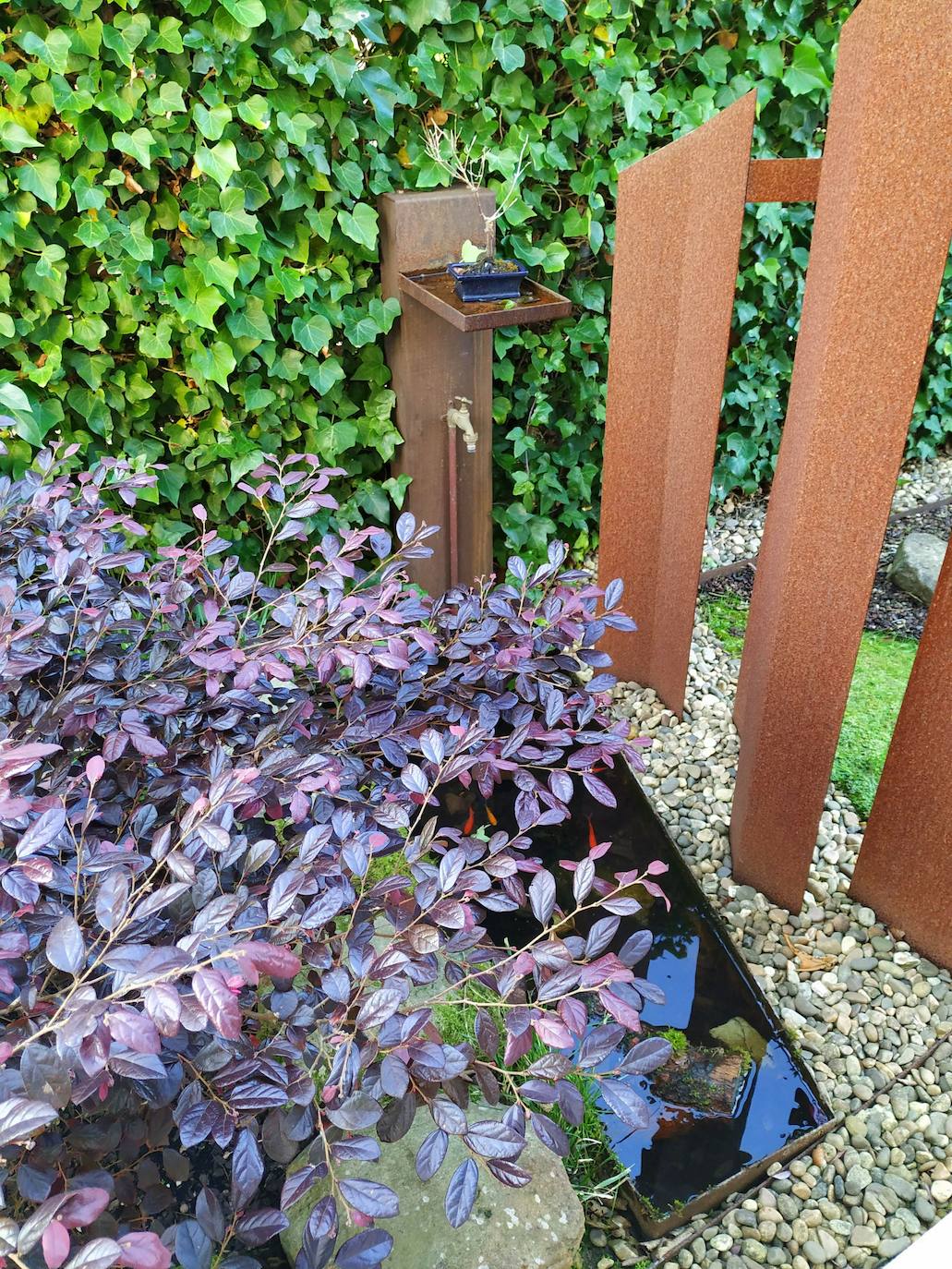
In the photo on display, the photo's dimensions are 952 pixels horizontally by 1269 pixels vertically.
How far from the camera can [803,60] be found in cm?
315

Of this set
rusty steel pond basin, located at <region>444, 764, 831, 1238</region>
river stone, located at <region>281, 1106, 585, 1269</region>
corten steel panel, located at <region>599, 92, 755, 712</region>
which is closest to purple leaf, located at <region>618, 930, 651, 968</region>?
rusty steel pond basin, located at <region>444, 764, 831, 1238</region>

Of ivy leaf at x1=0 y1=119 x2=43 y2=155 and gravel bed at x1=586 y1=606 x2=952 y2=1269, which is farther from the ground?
ivy leaf at x1=0 y1=119 x2=43 y2=155

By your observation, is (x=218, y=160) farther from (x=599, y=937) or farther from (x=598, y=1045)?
(x=598, y=1045)

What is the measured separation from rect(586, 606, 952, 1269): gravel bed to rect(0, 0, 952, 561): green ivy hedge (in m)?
1.23

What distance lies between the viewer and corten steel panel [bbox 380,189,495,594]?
2594mm

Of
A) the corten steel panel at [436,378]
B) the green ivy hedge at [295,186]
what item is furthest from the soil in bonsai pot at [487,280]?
the green ivy hedge at [295,186]

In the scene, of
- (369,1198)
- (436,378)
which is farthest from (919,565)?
(369,1198)

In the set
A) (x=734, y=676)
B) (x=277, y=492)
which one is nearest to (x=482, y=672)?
(x=277, y=492)

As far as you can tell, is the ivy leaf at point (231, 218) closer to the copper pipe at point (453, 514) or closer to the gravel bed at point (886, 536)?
the copper pipe at point (453, 514)

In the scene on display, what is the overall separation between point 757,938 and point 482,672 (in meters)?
0.97

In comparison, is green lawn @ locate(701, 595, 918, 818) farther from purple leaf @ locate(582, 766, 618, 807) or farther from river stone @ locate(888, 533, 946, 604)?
purple leaf @ locate(582, 766, 618, 807)

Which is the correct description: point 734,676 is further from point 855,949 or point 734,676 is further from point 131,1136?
point 131,1136

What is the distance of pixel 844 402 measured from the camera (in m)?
1.66

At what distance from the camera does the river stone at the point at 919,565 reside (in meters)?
3.38
